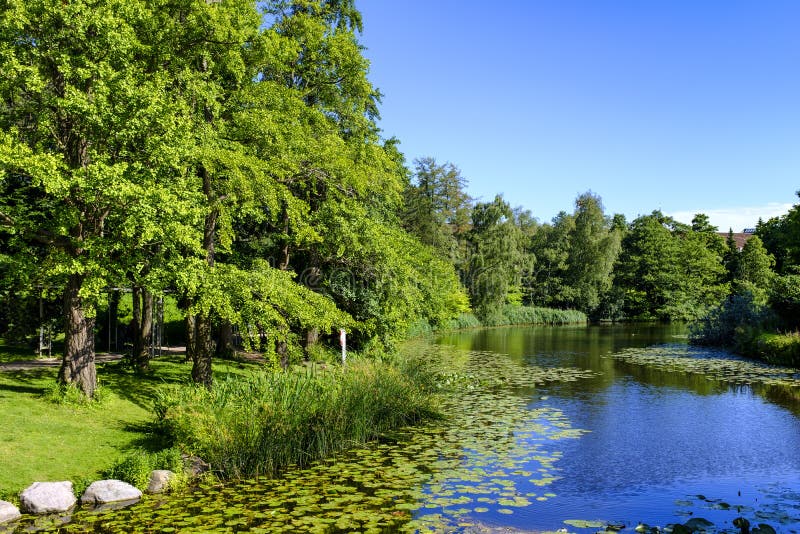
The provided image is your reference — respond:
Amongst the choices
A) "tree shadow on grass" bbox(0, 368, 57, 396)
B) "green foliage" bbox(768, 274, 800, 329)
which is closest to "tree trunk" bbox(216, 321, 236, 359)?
"tree shadow on grass" bbox(0, 368, 57, 396)

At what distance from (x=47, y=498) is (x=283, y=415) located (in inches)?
154

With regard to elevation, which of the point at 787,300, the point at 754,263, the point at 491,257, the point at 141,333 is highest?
the point at 754,263

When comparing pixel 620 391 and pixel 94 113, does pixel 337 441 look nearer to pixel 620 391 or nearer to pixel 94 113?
pixel 94 113

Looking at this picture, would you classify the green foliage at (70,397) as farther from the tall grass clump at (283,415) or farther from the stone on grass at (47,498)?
the stone on grass at (47,498)

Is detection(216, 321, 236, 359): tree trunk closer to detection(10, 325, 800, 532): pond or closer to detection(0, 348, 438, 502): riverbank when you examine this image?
detection(0, 348, 438, 502): riverbank

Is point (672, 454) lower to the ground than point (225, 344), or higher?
lower

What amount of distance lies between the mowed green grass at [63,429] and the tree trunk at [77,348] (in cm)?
55

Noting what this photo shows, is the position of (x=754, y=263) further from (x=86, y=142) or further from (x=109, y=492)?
(x=109, y=492)

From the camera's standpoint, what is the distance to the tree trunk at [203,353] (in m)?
15.1

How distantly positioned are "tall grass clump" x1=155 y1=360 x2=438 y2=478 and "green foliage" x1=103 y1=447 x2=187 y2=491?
0.46m

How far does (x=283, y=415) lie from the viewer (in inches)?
449

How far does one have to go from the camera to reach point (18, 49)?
488 inches

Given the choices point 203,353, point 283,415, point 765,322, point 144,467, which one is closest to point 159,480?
point 144,467

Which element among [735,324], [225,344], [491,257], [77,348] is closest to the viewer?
[77,348]
